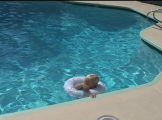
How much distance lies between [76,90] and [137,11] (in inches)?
440

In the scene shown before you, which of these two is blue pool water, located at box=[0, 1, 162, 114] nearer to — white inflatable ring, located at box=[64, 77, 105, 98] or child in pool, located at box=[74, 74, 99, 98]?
white inflatable ring, located at box=[64, 77, 105, 98]

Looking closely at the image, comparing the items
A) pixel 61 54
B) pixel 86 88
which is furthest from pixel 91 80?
pixel 61 54

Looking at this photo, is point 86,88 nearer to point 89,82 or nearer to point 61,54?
point 89,82

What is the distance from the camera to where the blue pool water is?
657 centimetres

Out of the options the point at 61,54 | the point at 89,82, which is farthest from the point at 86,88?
the point at 61,54

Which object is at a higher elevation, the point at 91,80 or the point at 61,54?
the point at 91,80

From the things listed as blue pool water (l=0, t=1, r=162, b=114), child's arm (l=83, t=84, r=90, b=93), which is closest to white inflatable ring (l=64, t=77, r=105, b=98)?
child's arm (l=83, t=84, r=90, b=93)

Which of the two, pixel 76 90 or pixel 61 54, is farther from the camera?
pixel 61 54

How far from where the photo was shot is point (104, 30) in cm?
1196

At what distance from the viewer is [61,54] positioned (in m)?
8.89

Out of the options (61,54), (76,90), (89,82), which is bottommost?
(61,54)

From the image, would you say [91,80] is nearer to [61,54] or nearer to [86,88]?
[86,88]

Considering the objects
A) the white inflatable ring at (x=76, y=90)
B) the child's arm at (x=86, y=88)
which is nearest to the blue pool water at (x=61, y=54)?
the white inflatable ring at (x=76, y=90)

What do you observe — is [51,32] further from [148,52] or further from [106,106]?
[106,106]
